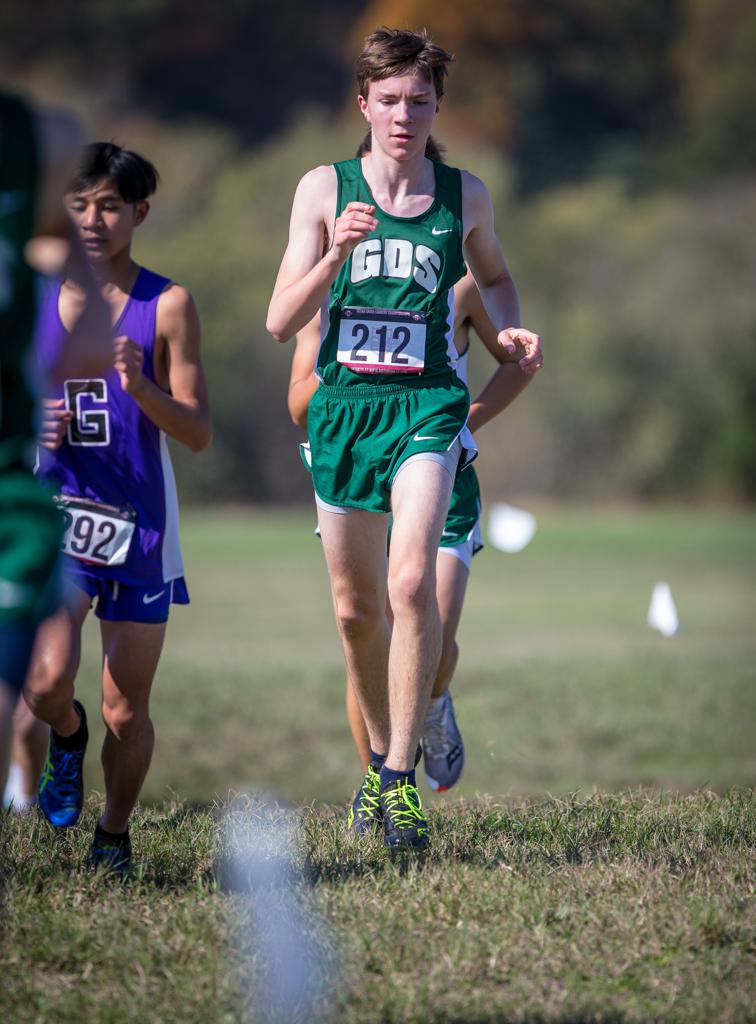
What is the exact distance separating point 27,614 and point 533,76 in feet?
289

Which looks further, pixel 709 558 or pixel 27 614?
pixel 709 558

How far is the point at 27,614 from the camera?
10.2 ft

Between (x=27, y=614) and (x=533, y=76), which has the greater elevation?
(x=533, y=76)

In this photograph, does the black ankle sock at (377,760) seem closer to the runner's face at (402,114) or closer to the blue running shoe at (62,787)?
the blue running shoe at (62,787)

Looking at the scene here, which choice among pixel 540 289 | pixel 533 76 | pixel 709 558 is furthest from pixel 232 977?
pixel 533 76

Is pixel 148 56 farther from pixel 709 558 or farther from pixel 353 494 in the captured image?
pixel 353 494

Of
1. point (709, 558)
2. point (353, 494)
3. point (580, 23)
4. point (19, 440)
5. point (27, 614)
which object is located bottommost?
point (27, 614)

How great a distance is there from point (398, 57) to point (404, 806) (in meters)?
2.28

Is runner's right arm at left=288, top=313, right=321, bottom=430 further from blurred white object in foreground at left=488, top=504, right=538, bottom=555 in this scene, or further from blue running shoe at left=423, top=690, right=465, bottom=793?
blue running shoe at left=423, top=690, right=465, bottom=793

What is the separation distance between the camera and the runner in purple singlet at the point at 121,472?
4797 millimetres

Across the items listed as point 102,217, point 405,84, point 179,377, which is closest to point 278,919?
point 179,377

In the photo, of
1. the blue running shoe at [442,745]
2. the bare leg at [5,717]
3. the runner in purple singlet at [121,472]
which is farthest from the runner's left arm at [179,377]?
the blue running shoe at [442,745]

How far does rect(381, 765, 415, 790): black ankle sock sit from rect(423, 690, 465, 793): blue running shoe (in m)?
1.62

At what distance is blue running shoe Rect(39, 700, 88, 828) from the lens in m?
5.13
